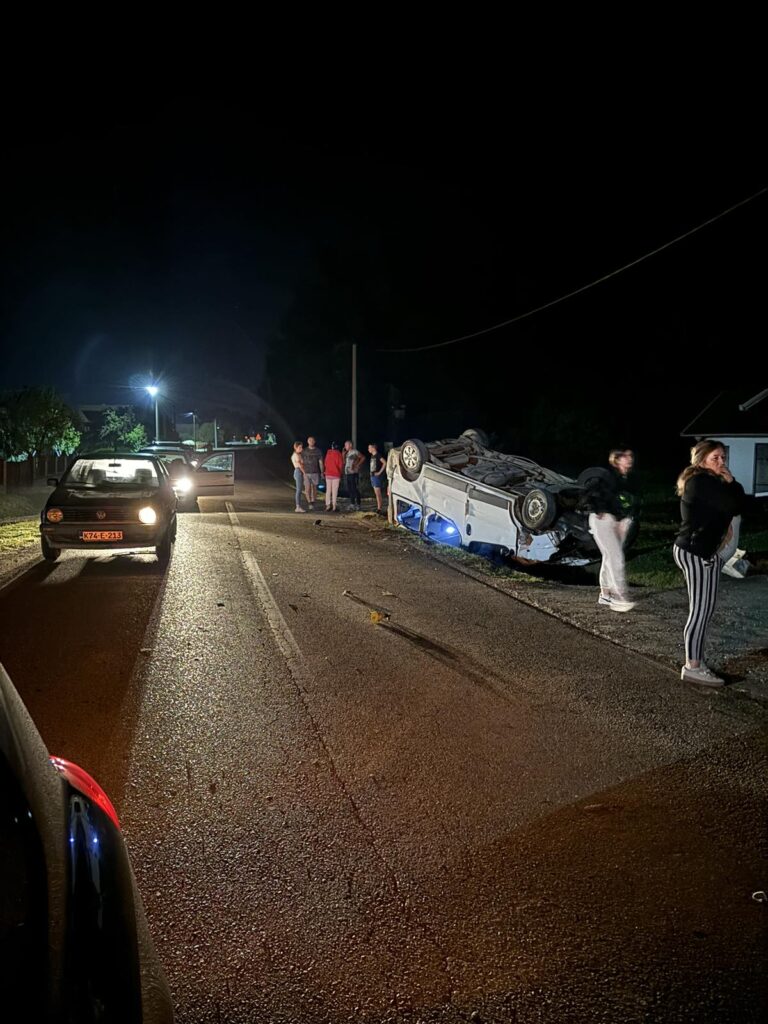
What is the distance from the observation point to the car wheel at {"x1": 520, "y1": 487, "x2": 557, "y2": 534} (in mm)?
12123

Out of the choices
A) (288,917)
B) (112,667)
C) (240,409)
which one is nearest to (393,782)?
(288,917)

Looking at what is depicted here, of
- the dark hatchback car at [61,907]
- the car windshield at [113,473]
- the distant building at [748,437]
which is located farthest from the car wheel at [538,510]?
the distant building at [748,437]

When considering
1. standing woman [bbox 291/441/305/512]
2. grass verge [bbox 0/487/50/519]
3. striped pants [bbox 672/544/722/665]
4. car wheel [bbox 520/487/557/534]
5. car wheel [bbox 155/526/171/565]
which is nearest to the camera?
striped pants [bbox 672/544/722/665]

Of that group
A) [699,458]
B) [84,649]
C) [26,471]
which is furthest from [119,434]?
[699,458]

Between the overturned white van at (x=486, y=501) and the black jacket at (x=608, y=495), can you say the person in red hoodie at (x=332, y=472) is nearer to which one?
the overturned white van at (x=486, y=501)

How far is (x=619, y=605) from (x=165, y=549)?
6911 mm

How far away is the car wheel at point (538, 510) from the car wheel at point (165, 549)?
5412 millimetres

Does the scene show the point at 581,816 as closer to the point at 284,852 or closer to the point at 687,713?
the point at 284,852

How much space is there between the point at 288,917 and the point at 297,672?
3.65 metres

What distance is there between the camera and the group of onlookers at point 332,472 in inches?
840

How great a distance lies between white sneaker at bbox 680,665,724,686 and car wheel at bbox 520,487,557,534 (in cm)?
532

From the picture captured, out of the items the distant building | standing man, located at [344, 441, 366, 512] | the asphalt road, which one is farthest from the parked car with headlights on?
the distant building

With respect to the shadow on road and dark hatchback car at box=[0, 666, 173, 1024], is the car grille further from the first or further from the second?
dark hatchback car at box=[0, 666, 173, 1024]

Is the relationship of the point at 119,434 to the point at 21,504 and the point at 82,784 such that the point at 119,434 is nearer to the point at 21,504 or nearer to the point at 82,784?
the point at 21,504
